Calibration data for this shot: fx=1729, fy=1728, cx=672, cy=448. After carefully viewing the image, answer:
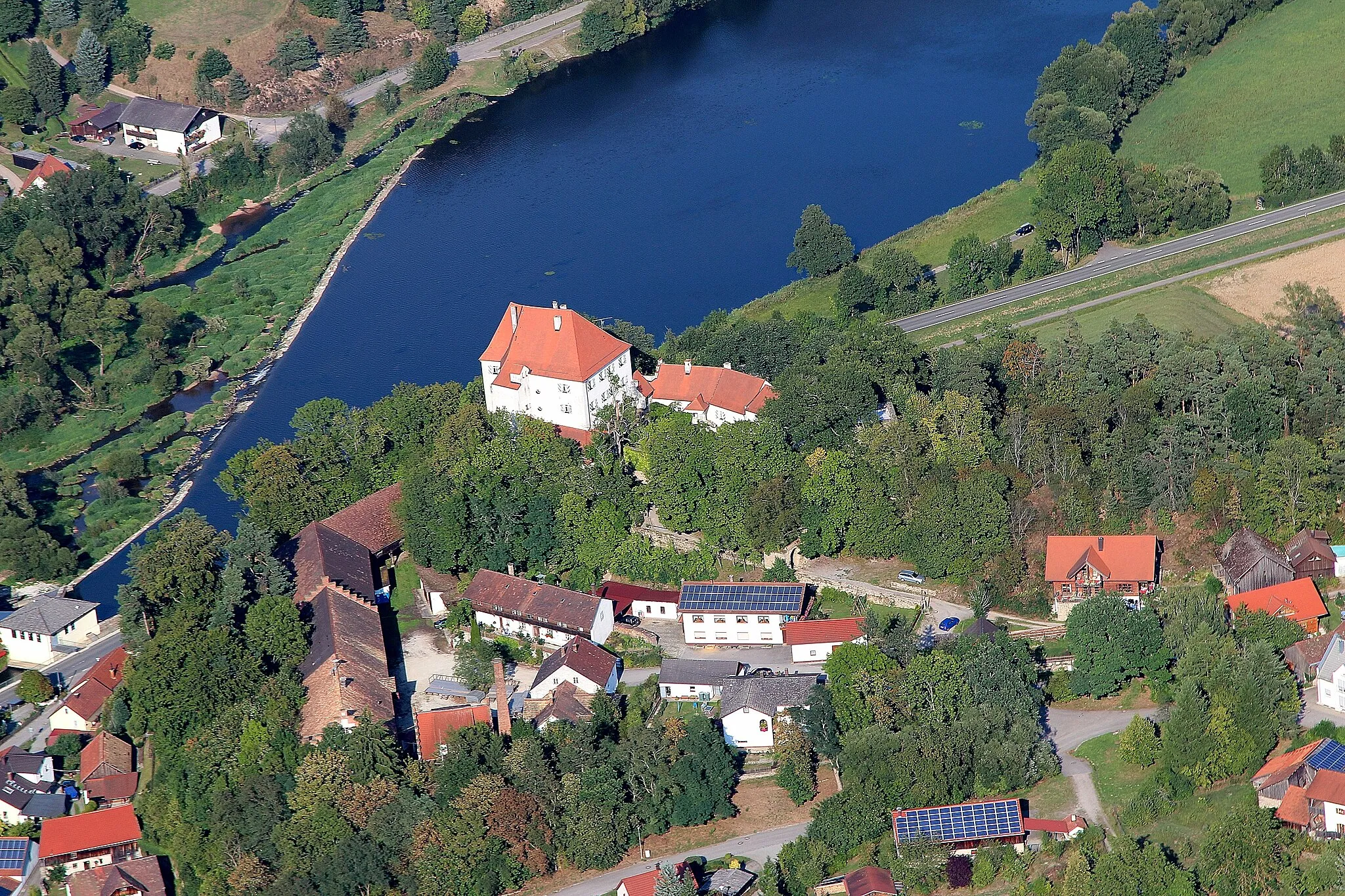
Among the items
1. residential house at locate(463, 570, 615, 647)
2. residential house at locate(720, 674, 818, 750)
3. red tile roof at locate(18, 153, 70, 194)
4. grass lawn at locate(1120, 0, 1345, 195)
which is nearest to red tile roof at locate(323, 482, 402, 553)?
residential house at locate(463, 570, 615, 647)

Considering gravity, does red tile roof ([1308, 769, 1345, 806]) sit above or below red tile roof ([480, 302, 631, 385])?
below

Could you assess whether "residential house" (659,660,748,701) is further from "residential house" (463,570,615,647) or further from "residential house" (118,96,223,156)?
"residential house" (118,96,223,156)

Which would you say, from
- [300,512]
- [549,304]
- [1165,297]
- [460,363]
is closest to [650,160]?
[549,304]

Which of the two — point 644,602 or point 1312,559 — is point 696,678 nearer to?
point 644,602

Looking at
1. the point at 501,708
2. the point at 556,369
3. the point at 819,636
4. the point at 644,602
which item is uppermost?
the point at 556,369

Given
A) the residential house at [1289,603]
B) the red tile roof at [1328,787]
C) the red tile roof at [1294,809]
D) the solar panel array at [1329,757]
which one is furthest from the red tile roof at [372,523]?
the red tile roof at [1328,787]

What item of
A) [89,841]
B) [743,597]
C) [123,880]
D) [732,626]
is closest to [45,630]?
[89,841]
